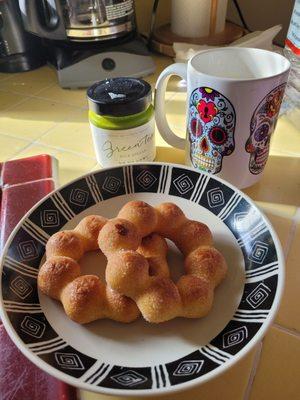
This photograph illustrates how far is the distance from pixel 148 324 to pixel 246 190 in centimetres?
23

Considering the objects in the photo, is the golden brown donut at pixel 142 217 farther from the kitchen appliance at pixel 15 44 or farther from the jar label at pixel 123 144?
the kitchen appliance at pixel 15 44

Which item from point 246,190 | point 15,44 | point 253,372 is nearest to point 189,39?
point 15,44

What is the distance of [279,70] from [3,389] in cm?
41

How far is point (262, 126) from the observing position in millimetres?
405

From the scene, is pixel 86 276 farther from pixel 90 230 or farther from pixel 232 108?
pixel 232 108

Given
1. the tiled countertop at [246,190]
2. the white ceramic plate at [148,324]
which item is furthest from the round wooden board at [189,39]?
the white ceramic plate at [148,324]

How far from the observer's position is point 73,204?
0.41 m

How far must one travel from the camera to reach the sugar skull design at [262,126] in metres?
0.39

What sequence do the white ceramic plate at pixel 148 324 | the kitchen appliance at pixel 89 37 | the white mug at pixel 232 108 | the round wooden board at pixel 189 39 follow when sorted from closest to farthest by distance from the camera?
the white ceramic plate at pixel 148 324, the white mug at pixel 232 108, the kitchen appliance at pixel 89 37, the round wooden board at pixel 189 39

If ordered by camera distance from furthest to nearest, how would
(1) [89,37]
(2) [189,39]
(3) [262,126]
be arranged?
(2) [189,39], (1) [89,37], (3) [262,126]

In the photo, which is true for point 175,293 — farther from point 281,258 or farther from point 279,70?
point 279,70

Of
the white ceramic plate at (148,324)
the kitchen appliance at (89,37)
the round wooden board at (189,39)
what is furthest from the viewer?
the round wooden board at (189,39)

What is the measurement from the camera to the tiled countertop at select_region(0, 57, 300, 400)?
0.28m

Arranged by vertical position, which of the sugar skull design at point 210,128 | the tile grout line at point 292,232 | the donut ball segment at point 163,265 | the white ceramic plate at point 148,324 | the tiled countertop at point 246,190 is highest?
the sugar skull design at point 210,128
